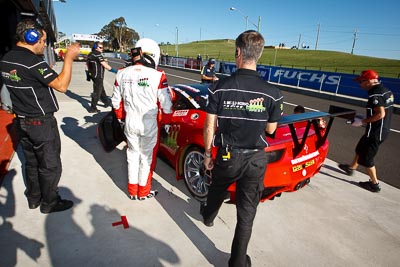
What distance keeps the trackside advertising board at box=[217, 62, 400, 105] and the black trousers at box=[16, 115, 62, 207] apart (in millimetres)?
12148

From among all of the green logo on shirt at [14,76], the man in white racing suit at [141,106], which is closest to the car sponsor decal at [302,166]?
the man in white racing suit at [141,106]

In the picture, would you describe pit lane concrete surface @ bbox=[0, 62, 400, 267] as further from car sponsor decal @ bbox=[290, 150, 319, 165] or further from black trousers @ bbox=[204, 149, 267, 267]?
car sponsor decal @ bbox=[290, 150, 319, 165]

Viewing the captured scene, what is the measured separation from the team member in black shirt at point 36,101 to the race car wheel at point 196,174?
60.3 inches

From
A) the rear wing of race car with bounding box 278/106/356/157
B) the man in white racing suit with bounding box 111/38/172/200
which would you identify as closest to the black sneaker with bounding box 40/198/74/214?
the man in white racing suit with bounding box 111/38/172/200

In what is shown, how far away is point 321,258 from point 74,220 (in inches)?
103

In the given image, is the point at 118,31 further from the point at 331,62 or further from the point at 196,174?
the point at 196,174

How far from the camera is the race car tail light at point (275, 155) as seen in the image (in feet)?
8.83

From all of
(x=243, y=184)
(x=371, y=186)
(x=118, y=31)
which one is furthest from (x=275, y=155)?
(x=118, y=31)

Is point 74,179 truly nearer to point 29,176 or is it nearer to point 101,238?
point 29,176

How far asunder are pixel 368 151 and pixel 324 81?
12620 mm

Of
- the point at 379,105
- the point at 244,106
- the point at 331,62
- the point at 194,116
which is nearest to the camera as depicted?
the point at 244,106

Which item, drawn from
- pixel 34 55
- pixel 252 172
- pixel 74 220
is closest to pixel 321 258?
pixel 252 172

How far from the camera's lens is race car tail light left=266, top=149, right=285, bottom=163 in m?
2.69

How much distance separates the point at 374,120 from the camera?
3635mm
